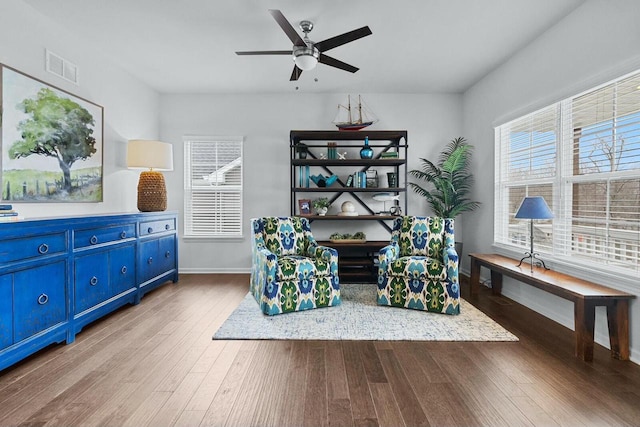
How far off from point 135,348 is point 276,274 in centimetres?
127

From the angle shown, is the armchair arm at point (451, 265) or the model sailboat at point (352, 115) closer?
the armchair arm at point (451, 265)

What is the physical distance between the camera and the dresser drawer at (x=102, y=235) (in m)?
2.67

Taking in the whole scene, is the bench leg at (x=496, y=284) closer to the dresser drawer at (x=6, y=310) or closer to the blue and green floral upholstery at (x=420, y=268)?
the blue and green floral upholstery at (x=420, y=268)

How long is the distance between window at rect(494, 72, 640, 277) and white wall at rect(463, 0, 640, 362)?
143 millimetres

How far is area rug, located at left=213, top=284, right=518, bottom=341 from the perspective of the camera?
2.64 metres

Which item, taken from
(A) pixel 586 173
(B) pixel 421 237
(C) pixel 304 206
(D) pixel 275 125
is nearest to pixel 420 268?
(B) pixel 421 237

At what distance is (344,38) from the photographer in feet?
8.66

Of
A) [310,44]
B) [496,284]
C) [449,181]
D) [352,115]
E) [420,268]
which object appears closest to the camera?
[310,44]

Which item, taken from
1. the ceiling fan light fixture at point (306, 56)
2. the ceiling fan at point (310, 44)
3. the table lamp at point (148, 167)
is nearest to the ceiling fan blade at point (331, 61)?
the ceiling fan at point (310, 44)

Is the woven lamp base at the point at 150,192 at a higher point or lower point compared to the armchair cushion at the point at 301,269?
higher

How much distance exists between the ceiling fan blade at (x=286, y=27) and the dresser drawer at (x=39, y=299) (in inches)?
96.0

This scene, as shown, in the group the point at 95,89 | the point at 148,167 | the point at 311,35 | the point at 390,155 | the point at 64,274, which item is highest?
the point at 311,35

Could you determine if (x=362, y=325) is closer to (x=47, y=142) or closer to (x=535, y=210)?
(x=535, y=210)

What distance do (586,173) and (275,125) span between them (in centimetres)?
382
